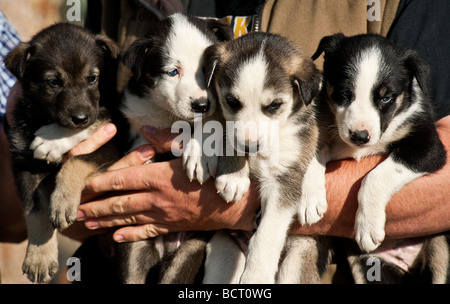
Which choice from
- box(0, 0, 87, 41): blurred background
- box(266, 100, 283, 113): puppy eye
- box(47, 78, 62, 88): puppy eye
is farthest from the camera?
box(0, 0, 87, 41): blurred background

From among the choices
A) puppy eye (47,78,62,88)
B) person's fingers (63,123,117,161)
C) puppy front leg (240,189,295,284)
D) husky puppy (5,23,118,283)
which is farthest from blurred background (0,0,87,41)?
puppy front leg (240,189,295,284)

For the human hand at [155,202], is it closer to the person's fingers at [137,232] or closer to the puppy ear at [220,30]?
the person's fingers at [137,232]

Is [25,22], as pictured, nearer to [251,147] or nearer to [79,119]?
[79,119]

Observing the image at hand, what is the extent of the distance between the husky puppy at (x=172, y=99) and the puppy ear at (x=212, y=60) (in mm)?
69

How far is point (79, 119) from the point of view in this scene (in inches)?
111

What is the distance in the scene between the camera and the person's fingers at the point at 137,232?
294 cm

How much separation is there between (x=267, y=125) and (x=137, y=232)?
40.0 inches

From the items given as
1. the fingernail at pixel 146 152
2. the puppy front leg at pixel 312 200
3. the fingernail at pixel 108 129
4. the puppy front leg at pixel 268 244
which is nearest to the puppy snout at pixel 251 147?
the puppy front leg at pixel 268 244

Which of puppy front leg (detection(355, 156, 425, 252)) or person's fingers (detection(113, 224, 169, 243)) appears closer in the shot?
puppy front leg (detection(355, 156, 425, 252))

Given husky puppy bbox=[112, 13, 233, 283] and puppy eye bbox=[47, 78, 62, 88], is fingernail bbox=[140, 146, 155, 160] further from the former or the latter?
puppy eye bbox=[47, 78, 62, 88]

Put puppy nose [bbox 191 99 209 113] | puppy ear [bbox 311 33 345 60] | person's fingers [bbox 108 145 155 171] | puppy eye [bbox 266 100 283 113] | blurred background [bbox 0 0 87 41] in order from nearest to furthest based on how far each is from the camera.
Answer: puppy eye [bbox 266 100 283 113] < puppy nose [bbox 191 99 209 113] < puppy ear [bbox 311 33 345 60] < person's fingers [bbox 108 145 155 171] < blurred background [bbox 0 0 87 41]

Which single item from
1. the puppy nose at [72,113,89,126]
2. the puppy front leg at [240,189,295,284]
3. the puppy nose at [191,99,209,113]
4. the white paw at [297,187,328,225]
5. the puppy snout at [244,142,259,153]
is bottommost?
the puppy front leg at [240,189,295,284]

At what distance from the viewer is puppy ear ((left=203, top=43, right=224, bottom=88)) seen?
2.65 m

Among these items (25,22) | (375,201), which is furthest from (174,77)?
(25,22)
